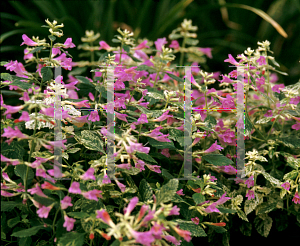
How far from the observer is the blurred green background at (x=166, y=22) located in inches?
87.2

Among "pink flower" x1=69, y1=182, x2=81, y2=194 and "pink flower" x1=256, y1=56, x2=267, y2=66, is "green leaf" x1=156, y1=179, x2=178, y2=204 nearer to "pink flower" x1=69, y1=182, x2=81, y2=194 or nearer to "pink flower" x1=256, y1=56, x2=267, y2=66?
"pink flower" x1=69, y1=182, x2=81, y2=194

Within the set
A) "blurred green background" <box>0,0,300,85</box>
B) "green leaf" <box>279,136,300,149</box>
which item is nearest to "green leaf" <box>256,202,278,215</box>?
"green leaf" <box>279,136,300,149</box>

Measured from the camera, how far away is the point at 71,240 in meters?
0.69

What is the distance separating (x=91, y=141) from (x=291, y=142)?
0.59 metres

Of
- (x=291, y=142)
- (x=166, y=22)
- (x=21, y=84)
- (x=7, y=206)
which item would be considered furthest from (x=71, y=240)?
(x=166, y=22)

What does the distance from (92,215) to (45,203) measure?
0.36ft

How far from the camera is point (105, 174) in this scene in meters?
0.71

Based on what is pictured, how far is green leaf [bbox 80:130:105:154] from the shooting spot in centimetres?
77

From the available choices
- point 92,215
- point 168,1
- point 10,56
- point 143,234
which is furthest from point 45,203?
point 168,1

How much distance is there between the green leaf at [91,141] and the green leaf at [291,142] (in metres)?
0.55

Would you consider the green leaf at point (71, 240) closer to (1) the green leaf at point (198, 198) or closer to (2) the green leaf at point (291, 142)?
(1) the green leaf at point (198, 198)

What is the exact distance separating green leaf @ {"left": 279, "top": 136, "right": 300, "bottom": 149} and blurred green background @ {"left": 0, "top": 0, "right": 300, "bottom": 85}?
1292mm

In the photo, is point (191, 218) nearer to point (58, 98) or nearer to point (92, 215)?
point (92, 215)

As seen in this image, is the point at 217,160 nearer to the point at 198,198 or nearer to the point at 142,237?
the point at 198,198
